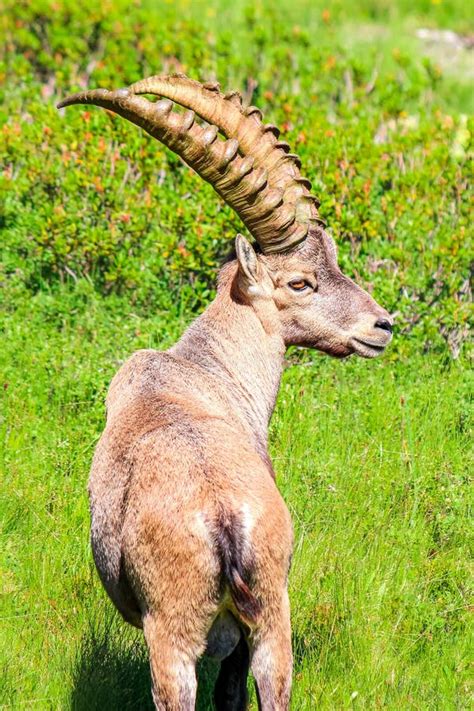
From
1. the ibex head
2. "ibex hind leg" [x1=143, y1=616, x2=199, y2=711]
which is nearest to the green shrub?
the ibex head

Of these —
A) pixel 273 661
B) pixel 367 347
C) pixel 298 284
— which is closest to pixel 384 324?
pixel 367 347

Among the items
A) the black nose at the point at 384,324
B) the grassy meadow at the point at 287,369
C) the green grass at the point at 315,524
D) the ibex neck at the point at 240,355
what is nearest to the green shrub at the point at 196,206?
the grassy meadow at the point at 287,369

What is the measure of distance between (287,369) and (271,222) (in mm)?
2292

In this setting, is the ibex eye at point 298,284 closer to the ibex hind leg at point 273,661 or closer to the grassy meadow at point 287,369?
the grassy meadow at point 287,369

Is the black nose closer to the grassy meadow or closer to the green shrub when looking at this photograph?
the grassy meadow

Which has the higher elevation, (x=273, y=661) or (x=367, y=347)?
(x=367, y=347)

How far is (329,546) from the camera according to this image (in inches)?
230

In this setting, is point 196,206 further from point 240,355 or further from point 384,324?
point 240,355

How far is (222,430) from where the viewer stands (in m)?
4.34

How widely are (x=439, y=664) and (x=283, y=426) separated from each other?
1.89m

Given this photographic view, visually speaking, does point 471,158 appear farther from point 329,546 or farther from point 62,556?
point 62,556

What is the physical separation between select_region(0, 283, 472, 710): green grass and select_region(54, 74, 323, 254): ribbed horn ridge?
5.24 feet

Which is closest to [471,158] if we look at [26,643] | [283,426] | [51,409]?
[283,426]

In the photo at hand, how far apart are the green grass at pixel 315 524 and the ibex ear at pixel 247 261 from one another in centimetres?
144
